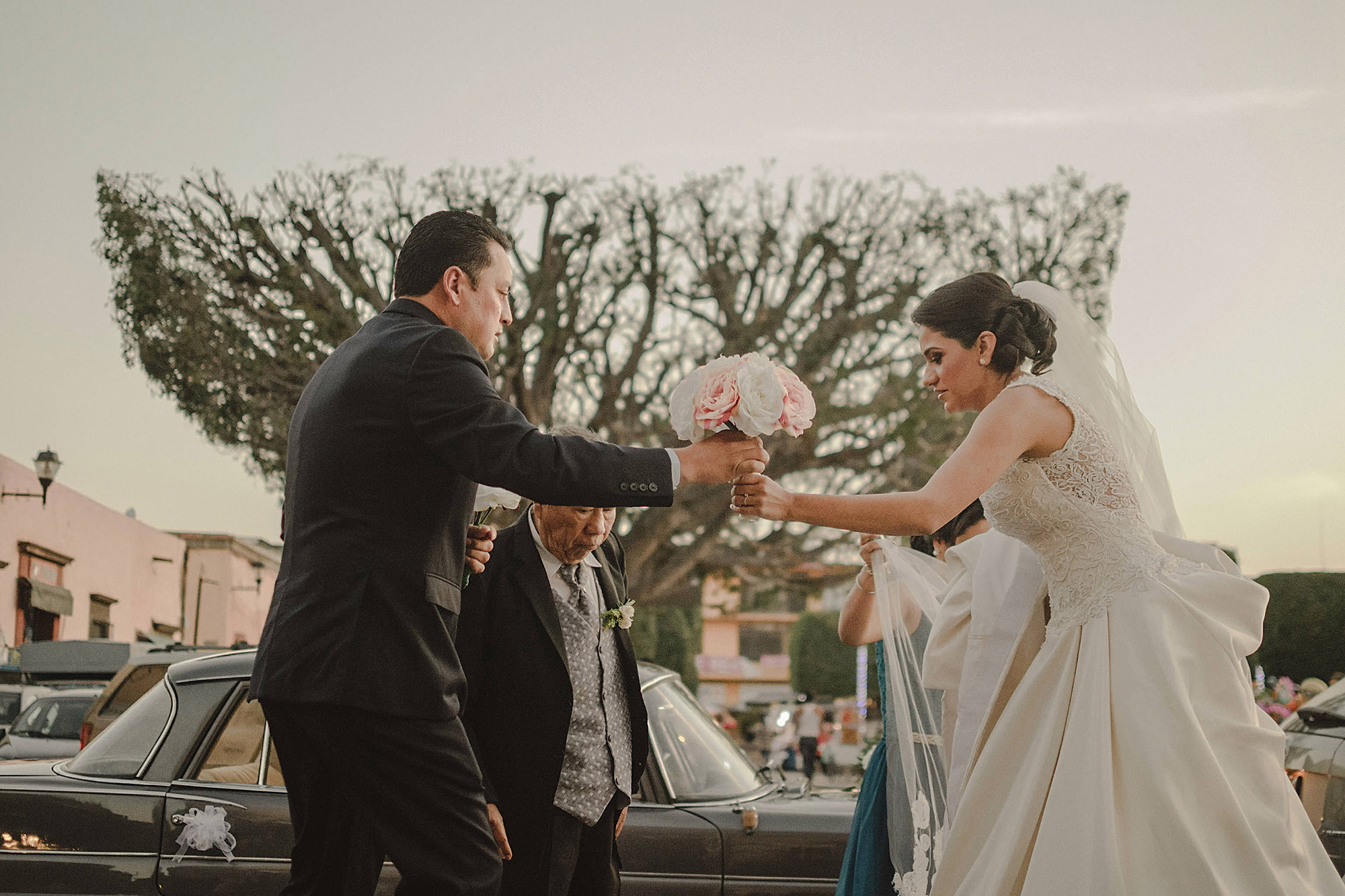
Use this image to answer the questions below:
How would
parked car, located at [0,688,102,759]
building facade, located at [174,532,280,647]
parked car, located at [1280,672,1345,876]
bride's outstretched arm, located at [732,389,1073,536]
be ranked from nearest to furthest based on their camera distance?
bride's outstretched arm, located at [732,389,1073,536] → parked car, located at [1280,672,1345,876] → parked car, located at [0,688,102,759] → building facade, located at [174,532,280,647]

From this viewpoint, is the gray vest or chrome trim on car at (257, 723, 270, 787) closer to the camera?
the gray vest

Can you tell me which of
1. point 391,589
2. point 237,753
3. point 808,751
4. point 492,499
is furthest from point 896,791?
point 808,751

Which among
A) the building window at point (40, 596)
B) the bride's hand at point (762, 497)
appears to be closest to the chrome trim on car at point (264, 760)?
the bride's hand at point (762, 497)

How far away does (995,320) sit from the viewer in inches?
134

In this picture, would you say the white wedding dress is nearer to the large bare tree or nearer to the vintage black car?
the vintage black car

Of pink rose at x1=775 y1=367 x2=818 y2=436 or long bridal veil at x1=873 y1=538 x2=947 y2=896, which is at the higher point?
pink rose at x1=775 y1=367 x2=818 y2=436

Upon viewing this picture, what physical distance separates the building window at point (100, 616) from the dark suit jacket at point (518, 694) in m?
27.2

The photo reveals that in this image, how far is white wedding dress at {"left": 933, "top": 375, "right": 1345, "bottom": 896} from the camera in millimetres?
2668

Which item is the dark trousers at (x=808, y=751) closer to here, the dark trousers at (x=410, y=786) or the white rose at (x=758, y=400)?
the white rose at (x=758, y=400)

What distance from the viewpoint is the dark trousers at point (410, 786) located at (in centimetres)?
232

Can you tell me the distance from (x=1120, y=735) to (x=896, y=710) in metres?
1.24

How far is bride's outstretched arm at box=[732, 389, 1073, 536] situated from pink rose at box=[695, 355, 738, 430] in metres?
0.20

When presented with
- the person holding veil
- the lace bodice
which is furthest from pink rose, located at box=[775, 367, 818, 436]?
the person holding veil

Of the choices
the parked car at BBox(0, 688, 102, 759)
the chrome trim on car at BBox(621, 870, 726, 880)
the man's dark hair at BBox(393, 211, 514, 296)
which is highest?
the man's dark hair at BBox(393, 211, 514, 296)
